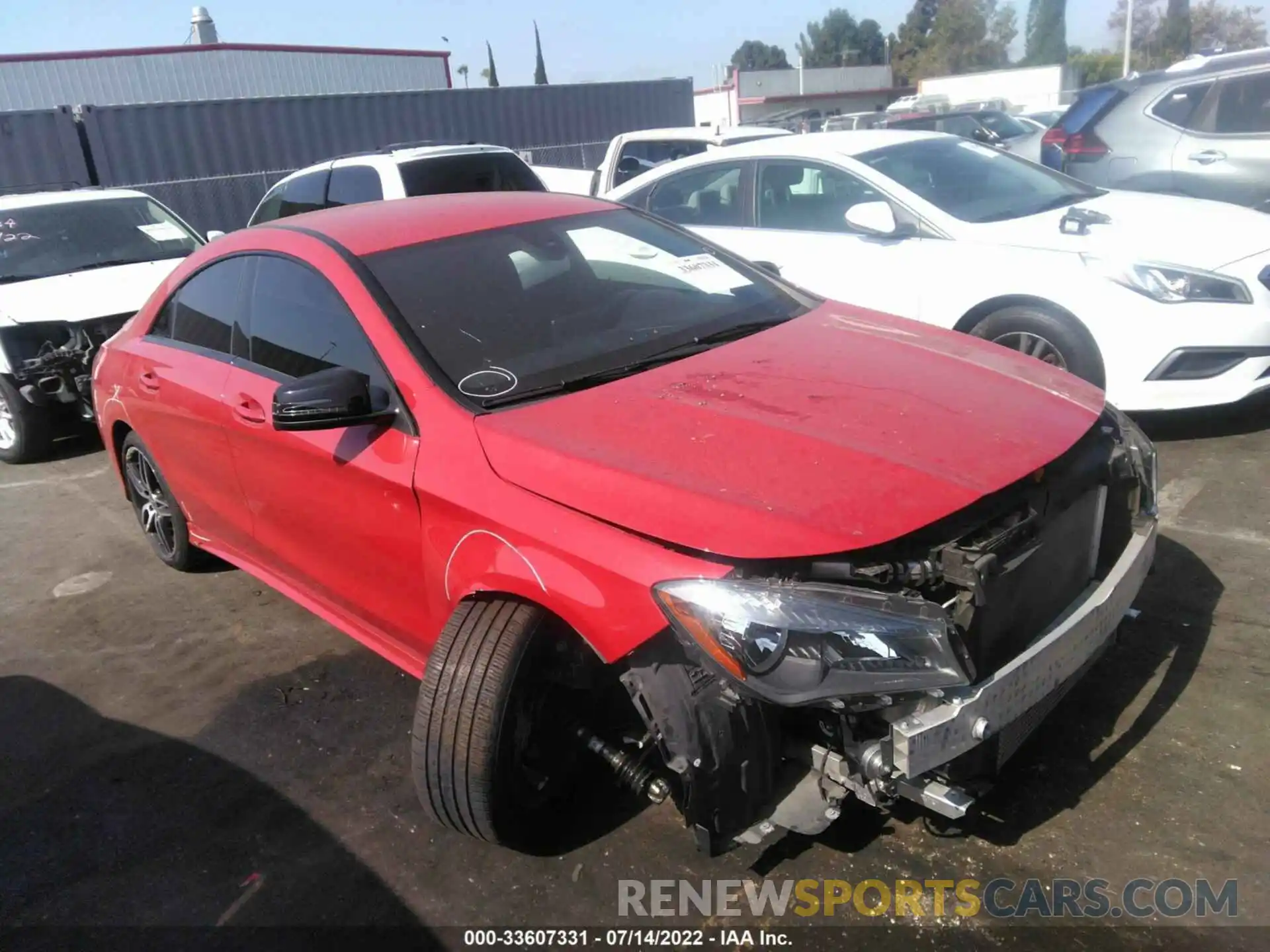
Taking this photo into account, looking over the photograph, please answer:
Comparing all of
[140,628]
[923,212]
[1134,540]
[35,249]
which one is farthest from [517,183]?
[1134,540]

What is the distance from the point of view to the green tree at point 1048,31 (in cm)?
6325

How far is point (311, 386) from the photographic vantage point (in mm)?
2836

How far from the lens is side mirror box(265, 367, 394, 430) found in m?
2.81

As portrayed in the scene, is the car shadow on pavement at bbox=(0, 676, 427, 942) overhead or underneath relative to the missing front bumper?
→ underneath

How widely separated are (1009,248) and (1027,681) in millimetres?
3327

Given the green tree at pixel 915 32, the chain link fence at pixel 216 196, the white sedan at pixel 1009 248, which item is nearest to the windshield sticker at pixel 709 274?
the white sedan at pixel 1009 248

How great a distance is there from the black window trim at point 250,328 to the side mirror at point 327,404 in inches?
2.8

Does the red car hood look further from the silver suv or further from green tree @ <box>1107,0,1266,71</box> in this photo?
green tree @ <box>1107,0,1266,71</box>

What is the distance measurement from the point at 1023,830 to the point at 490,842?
4.54 feet

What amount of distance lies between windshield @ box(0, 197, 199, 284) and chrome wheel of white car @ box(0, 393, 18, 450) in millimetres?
872

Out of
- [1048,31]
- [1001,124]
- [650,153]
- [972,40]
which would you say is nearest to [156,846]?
[650,153]

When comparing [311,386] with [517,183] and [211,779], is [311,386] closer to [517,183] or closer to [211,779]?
[211,779]

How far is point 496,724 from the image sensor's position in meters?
2.53

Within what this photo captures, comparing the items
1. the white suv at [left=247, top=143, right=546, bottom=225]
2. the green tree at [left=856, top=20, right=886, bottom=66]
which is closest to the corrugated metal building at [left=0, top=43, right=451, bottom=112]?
the white suv at [left=247, top=143, right=546, bottom=225]
